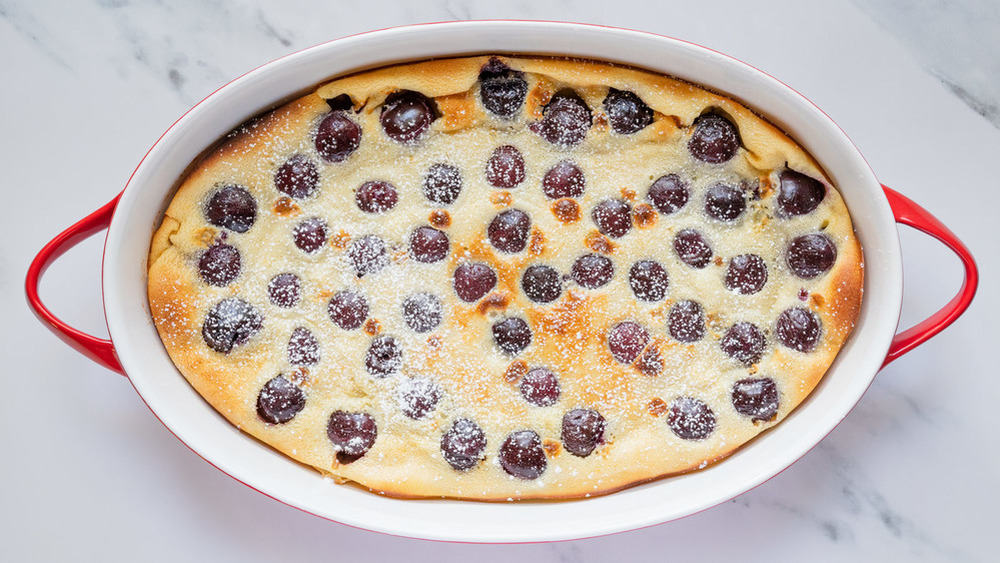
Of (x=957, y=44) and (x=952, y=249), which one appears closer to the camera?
(x=952, y=249)

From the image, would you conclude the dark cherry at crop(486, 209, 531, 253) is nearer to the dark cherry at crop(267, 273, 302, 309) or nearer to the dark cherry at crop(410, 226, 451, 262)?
the dark cherry at crop(410, 226, 451, 262)

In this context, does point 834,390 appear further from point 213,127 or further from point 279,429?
point 213,127

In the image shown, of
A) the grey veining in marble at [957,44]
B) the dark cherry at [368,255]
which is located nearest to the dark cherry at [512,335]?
the dark cherry at [368,255]

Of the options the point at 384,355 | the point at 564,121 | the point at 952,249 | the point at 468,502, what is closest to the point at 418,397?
the point at 384,355

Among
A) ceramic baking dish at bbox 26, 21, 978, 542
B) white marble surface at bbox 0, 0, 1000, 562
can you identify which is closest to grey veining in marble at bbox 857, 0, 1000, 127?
white marble surface at bbox 0, 0, 1000, 562

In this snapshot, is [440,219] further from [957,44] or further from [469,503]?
[957,44]
